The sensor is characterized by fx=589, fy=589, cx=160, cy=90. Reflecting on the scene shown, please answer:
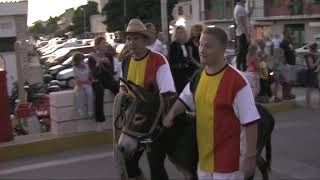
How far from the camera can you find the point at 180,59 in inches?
368

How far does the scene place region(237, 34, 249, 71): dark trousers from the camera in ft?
43.8

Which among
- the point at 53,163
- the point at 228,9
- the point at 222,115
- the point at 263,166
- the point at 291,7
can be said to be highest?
the point at 228,9

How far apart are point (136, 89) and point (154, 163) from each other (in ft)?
2.66

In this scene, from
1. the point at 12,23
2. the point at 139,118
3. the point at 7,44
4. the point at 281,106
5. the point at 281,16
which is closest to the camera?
the point at 139,118

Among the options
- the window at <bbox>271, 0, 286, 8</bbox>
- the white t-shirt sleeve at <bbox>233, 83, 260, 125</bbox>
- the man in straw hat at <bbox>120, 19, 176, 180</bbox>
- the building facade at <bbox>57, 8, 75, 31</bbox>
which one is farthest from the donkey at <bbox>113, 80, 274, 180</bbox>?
the building facade at <bbox>57, 8, 75, 31</bbox>

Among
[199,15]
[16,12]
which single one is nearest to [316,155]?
[16,12]

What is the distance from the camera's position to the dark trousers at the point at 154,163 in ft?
16.6

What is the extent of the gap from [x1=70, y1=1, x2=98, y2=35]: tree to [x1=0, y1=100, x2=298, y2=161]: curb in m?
103

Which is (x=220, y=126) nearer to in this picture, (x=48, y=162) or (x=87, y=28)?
(x=48, y=162)

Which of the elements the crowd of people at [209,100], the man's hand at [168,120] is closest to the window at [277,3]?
the crowd of people at [209,100]

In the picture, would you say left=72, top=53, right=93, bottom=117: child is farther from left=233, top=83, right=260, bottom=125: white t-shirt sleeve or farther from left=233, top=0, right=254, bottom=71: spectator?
left=233, top=83, right=260, bottom=125: white t-shirt sleeve

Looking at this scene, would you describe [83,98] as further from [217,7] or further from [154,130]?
[217,7]

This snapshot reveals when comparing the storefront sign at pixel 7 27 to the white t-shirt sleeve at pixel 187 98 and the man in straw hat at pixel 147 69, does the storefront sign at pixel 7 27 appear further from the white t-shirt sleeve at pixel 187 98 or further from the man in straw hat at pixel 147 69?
the white t-shirt sleeve at pixel 187 98

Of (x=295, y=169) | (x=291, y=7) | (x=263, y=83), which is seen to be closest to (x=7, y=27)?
(x=263, y=83)
